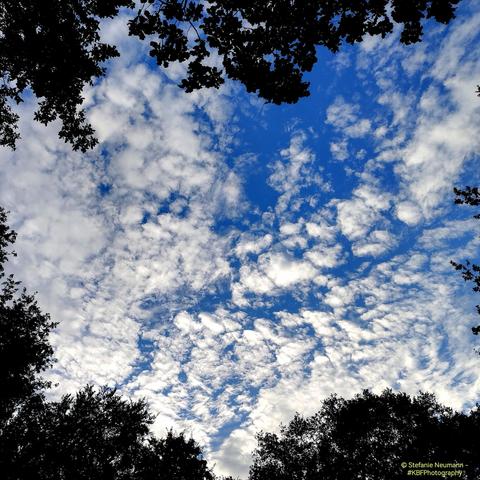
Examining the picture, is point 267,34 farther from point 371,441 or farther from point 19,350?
point 371,441

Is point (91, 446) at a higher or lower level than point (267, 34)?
lower

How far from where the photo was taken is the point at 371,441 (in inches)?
1453

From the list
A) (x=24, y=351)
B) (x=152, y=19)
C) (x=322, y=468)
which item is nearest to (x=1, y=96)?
(x=152, y=19)

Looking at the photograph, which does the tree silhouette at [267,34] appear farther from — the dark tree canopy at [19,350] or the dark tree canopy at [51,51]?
the dark tree canopy at [19,350]

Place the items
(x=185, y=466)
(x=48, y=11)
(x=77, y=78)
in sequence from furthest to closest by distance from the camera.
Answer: (x=185, y=466)
(x=77, y=78)
(x=48, y=11)

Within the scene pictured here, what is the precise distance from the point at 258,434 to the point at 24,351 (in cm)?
3012

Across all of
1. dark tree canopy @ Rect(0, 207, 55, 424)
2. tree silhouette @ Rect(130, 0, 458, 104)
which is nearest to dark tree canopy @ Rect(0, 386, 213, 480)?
dark tree canopy @ Rect(0, 207, 55, 424)

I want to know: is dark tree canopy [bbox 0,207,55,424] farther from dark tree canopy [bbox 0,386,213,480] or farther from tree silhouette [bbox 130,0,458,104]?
tree silhouette [bbox 130,0,458,104]

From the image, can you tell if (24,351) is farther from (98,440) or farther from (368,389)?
(368,389)

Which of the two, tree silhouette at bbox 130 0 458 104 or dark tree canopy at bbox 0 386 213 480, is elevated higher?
tree silhouette at bbox 130 0 458 104

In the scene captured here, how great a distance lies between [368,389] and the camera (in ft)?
134

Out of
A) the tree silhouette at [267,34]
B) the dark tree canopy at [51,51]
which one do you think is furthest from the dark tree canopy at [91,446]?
the tree silhouette at [267,34]

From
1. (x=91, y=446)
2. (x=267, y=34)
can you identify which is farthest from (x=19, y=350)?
(x=267, y=34)

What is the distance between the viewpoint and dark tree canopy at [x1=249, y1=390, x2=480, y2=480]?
112 ft
